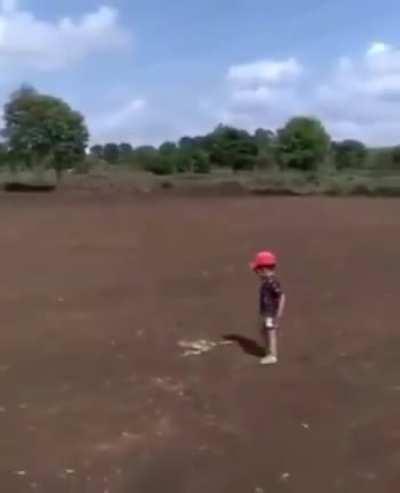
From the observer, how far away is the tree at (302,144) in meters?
63.2

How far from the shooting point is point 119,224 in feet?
76.2

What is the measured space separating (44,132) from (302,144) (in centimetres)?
1938

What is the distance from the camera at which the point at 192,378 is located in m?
7.19

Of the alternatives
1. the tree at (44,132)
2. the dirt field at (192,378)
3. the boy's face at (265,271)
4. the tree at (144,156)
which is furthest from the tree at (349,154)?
the boy's face at (265,271)

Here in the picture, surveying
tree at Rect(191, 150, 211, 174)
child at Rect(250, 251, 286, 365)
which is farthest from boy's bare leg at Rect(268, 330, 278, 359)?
tree at Rect(191, 150, 211, 174)

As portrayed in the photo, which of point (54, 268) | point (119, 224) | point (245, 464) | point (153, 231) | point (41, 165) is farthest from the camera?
point (41, 165)

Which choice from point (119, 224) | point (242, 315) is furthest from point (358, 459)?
point (119, 224)

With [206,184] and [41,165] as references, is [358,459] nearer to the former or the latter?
[206,184]

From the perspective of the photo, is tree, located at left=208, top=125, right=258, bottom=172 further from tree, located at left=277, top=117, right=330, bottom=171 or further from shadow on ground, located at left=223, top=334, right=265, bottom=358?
shadow on ground, located at left=223, top=334, right=265, bottom=358

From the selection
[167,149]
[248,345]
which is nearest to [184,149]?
[167,149]

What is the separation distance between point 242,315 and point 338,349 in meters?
1.95

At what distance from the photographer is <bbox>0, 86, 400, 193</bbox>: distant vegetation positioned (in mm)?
52469

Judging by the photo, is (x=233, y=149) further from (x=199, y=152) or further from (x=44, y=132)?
(x=44, y=132)

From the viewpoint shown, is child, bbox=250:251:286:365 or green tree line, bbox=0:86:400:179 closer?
child, bbox=250:251:286:365
